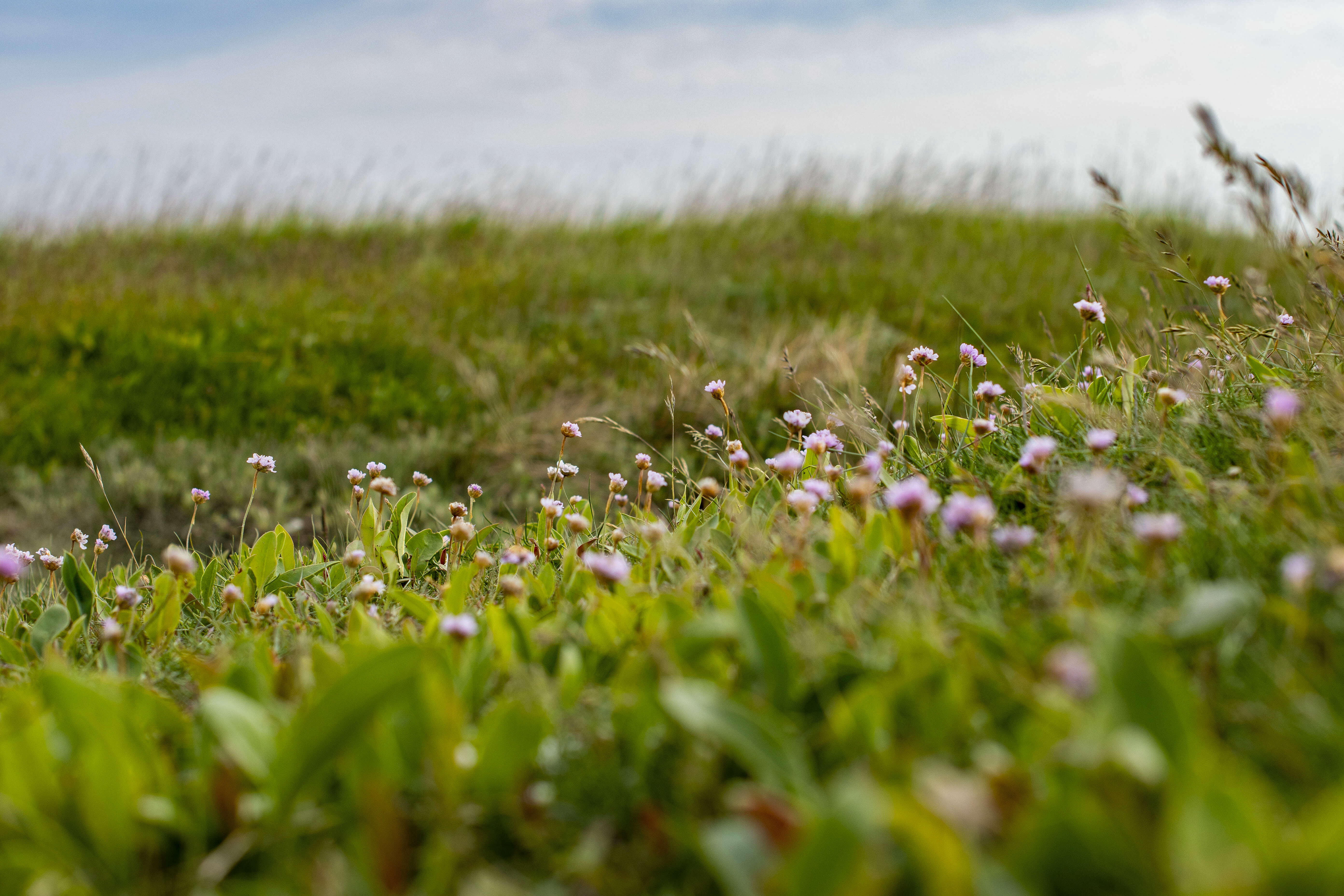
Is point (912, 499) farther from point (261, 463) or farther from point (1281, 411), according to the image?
point (261, 463)

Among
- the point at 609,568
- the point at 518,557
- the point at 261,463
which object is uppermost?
the point at 609,568

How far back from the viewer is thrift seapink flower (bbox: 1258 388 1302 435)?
1559 millimetres

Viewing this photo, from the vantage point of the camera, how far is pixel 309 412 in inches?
229

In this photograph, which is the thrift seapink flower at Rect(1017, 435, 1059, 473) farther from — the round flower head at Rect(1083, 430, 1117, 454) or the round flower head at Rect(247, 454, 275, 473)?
→ the round flower head at Rect(247, 454, 275, 473)

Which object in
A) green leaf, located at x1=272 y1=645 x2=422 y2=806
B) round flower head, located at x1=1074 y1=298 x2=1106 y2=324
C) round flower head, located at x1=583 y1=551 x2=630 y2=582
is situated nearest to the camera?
green leaf, located at x1=272 y1=645 x2=422 y2=806

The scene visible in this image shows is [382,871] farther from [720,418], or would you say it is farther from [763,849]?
[720,418]

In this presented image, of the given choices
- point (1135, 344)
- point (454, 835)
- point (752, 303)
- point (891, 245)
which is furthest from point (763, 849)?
point (891, 245)

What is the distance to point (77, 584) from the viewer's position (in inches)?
98.0

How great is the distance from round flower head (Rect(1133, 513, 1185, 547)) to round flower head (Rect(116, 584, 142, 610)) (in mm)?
2042

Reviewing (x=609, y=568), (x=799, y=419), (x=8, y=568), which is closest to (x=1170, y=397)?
(x=799, y=419)

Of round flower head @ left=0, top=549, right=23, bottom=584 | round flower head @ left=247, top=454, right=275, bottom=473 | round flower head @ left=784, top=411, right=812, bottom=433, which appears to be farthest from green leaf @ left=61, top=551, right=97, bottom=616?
round flower head @ left=784, top=411, right=812, bottom=433

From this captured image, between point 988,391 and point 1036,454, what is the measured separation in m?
0.66

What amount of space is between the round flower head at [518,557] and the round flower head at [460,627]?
1.19 ft

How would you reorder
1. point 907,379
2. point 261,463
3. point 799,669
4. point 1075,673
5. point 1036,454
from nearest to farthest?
point 1075,673 < point 799,669 < point 1036,454 < point 907,379 < point 261,463
